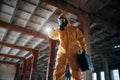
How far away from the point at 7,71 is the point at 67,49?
18.7 m

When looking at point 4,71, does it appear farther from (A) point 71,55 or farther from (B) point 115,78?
(A) point 71,55

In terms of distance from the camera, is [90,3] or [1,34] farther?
[1,34]

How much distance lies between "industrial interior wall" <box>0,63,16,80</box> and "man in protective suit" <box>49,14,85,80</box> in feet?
58.7

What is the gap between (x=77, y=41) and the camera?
13.4 ft

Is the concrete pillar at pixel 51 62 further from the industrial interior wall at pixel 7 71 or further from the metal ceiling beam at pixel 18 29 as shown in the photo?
the industrial interior wall at pixel 7 71

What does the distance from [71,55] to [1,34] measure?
267 inches

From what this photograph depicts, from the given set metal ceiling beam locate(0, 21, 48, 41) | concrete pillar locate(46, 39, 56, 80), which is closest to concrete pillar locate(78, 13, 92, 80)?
concrete pillar locate(46, 39, 56, 80)

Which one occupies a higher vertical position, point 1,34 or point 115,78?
point 1,34

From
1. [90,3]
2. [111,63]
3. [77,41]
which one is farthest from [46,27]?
[111,63]

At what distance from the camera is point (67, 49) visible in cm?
Answer: 380

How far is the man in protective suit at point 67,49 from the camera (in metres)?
3.55

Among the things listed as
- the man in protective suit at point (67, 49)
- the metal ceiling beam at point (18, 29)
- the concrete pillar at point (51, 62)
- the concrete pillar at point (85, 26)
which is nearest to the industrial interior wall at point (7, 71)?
the metal ceiling beam at point (18, 29)

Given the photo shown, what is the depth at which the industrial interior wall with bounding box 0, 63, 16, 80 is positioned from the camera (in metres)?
19.7

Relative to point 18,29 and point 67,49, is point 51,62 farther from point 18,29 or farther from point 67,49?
point 67,49
